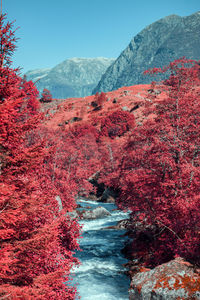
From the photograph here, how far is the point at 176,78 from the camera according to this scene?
16.8 meters

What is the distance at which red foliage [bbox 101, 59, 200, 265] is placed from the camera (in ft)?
35.1

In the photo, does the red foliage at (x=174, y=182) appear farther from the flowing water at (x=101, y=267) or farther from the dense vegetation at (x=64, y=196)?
the flowing water at (x=101, y=267)

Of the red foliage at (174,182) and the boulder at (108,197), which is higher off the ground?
the red foliage at (174,182)

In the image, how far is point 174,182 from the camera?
12914mm

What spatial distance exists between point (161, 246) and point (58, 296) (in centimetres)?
660

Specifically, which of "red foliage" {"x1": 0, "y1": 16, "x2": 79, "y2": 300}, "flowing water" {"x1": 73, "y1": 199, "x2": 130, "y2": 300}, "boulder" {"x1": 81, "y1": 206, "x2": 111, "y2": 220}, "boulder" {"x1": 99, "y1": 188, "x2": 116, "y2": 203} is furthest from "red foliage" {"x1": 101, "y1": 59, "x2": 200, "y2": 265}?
"boulder" {"x1": 99, "y1": 188, "x2": 116, "y2": 203}

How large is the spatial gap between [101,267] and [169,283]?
8703 millimetres

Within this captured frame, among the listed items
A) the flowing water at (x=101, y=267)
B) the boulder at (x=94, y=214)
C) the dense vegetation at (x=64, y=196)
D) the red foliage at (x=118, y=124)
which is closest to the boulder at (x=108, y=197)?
the boulder at (x=94, y=214)

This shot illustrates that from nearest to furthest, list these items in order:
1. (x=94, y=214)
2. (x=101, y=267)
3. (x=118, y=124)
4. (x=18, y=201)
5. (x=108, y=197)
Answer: (x=18, y=201)
(x=101, y=267)
(x=94, y=214)
(x=108, y=197)
(x=118, y=124)

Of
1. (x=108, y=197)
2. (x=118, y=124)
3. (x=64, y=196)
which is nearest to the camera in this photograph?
(x=64, y=196)

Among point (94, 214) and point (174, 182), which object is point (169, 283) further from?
point (94, 214)

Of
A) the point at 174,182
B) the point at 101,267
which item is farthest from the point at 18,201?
the point at 101,267

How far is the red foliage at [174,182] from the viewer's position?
35.1 ft

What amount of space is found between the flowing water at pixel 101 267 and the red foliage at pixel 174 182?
2111mm
